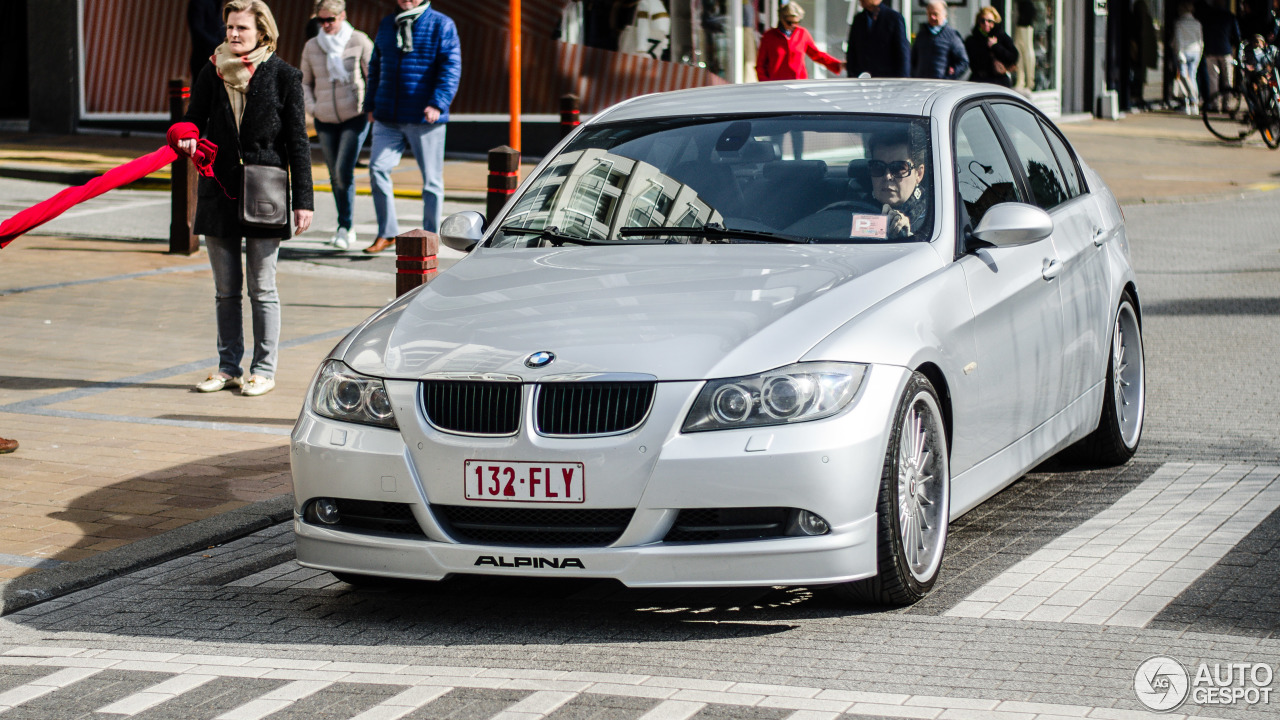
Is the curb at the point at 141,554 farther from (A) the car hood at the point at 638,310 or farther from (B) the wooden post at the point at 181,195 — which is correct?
(B) the wooden post at the point at 181,195

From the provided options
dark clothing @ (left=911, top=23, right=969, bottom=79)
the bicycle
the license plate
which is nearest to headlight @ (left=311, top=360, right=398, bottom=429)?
the license plate

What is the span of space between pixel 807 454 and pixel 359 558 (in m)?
1.38

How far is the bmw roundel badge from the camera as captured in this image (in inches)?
193

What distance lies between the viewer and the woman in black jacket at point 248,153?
8.67 meters

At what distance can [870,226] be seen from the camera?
229 inches

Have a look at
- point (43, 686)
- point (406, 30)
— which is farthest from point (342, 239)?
point (43, 686)

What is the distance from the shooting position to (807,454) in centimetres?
475

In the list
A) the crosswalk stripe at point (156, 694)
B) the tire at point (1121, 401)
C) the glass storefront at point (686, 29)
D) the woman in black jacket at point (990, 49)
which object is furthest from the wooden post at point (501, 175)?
the glass storefront at point (686, 29)

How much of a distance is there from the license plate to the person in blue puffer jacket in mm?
8635

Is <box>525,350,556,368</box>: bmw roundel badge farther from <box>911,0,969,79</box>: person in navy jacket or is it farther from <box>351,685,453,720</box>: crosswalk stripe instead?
<box>911,0,969,79</box>: person in navy jacket

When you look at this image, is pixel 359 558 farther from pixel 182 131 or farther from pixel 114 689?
pixel 182 131

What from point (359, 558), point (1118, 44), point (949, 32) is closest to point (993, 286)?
point (359, 558)

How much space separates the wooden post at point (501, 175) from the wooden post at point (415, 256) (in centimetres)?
303

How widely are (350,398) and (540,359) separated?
643 millimetres
